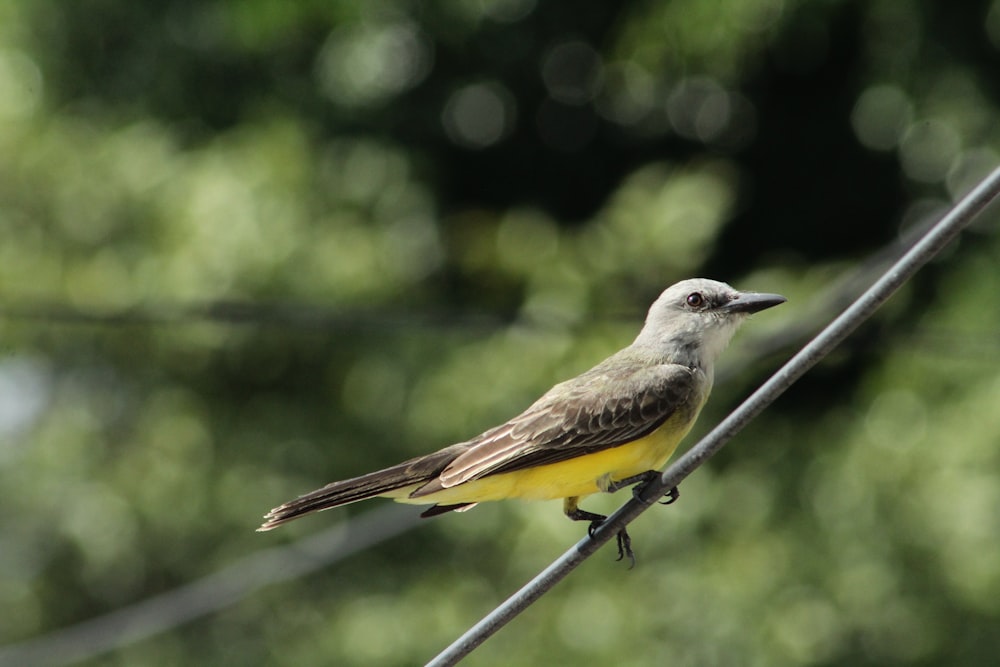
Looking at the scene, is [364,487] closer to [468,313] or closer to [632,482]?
[632,482]

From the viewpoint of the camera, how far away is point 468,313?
880cm

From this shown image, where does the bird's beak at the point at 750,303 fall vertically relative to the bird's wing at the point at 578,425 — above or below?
above

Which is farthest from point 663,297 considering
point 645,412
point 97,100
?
point 97,100

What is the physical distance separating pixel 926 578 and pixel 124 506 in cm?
476

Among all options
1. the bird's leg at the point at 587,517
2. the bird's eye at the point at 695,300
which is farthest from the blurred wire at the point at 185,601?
the bird's eye at the point at 695,300

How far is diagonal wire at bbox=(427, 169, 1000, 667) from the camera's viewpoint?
2357 millimetres

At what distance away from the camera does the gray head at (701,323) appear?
4.26 meters

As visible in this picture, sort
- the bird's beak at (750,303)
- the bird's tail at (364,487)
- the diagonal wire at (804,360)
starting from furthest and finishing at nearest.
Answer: the bird's beak at (750,303), the bird's tail at (364,487), the diagonal wire at (804,360)

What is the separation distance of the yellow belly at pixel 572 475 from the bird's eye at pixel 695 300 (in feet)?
1.50

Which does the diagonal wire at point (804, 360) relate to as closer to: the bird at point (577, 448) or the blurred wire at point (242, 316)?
the bird at point (577, 448)

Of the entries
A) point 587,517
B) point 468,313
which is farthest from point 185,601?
point 587,517

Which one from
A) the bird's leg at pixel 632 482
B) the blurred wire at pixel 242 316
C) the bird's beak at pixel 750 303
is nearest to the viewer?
the bird's leg at pixel 632 482

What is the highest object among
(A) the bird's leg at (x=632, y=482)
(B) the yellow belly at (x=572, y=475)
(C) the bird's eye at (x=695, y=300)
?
(C) the bird's eye at (x=695, y=300)

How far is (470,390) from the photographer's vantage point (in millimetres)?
8273
